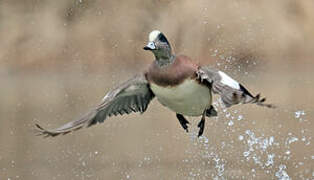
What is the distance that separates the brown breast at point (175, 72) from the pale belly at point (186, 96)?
2 cm

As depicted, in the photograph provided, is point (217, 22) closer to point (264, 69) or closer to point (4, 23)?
point (264, 69)

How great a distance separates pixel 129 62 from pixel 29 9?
6.40 ft

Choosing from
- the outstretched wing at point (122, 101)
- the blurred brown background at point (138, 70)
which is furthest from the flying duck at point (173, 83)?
the blurred brown background at point (138, 70)

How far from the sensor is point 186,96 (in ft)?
11.5

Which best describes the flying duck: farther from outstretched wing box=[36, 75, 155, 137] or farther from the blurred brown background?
the blurred brown background

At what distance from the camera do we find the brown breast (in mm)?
3453

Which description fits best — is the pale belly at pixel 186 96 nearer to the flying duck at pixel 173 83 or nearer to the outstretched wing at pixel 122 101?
the flying duck at pixel 173 83

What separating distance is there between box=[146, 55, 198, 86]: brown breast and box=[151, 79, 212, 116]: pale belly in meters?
0.02

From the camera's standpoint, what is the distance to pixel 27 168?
559 cm

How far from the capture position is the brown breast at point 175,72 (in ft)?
11.3

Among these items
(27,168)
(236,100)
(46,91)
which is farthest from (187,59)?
(46,91)

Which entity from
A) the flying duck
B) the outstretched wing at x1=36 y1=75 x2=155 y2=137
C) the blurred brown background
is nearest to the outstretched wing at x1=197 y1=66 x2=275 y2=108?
the flying duck

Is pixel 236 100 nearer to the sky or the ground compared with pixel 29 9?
nearer to the sky

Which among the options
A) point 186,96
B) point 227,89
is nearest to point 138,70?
point 186,96
